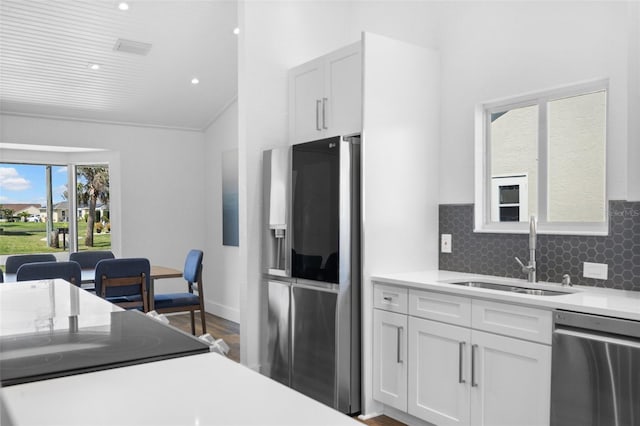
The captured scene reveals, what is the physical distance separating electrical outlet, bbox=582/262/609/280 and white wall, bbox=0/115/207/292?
5295 millimetres

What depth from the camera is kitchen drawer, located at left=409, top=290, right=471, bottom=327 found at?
2.68 m

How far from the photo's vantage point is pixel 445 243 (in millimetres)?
3582

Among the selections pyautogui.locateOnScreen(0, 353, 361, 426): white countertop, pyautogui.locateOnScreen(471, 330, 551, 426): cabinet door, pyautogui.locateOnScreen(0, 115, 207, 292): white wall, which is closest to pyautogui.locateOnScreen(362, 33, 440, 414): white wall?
pyautogui.locateOnScreen(471, 330, 551, 426): cabinet door

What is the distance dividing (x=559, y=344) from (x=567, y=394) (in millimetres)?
209

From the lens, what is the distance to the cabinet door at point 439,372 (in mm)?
2676

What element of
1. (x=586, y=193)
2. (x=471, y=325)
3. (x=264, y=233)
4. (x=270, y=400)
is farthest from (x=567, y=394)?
(x=264, y=233)

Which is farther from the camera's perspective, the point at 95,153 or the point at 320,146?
the point at 95,153

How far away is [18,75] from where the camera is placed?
505cm

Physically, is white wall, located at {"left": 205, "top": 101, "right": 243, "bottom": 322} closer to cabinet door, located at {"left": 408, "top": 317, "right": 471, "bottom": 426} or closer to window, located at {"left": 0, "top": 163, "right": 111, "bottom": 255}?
window, located at {"left": 0, "top": 163, "right": 111, "bottom": 255}

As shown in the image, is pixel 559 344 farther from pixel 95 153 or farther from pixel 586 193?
pixel 95 153

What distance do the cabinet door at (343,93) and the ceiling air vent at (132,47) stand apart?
219 centimetres

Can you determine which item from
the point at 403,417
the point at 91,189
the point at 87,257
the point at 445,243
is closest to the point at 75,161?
the point at 91,189

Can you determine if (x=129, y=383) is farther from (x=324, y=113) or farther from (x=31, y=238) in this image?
(x=31, y=238)

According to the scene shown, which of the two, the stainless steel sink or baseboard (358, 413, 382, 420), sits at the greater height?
the stainless steel sink
